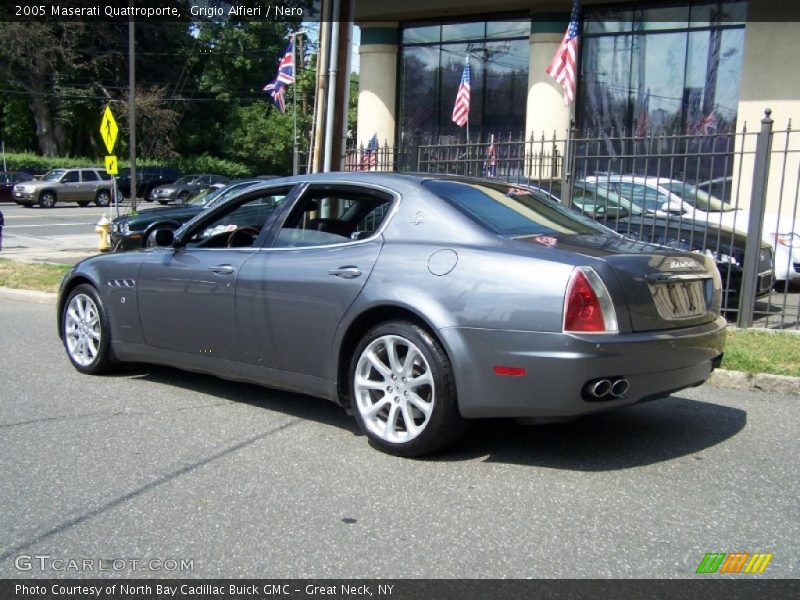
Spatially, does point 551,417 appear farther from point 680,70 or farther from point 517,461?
point 680,70

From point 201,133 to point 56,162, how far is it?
11376 millimetres

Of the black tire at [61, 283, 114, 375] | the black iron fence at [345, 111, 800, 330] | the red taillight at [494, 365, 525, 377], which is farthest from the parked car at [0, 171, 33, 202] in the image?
the red taillight at [494, 365, 525, 377]

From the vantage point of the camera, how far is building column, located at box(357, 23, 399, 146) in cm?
2148

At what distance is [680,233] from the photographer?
9547mm

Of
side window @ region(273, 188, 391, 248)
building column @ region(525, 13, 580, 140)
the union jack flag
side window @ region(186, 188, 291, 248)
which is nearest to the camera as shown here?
side window @ region(273, 188, 391, 248)

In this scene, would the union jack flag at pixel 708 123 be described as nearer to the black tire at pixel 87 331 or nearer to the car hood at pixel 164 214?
the car hood at pixel 164 214

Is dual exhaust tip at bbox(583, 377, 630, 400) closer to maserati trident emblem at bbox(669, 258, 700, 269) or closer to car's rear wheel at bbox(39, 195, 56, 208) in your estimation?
maserati trident emblem at bbox(669, 258, 700, 269)

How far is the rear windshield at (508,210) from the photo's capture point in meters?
4.86

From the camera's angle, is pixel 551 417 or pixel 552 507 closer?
pixel 552 507

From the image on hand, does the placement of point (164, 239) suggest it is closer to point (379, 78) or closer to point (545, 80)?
point (545, 80)

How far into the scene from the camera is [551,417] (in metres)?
4.30

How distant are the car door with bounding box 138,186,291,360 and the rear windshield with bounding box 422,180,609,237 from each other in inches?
47.9

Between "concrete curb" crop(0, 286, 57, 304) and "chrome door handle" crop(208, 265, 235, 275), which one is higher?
"chrome door handle" crop(208, 265, 235, 275)

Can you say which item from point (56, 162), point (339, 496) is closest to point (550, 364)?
point (339, 496)
